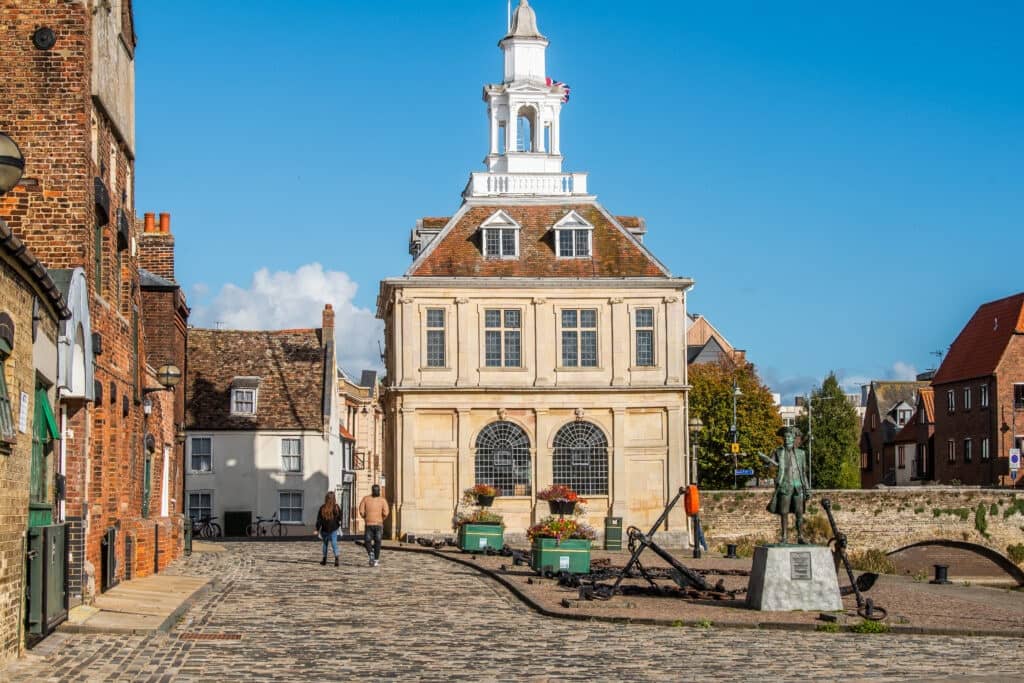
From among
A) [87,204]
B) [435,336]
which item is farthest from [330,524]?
[435,336]

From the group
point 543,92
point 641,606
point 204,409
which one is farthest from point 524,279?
point 641,606

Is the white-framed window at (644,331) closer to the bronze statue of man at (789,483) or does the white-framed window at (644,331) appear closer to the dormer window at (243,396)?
the dormer window at (243,396)

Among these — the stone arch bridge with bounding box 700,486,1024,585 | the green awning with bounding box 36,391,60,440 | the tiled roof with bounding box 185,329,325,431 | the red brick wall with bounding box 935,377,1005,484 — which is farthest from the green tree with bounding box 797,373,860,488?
the green awning with bounding box 36,391,60,440

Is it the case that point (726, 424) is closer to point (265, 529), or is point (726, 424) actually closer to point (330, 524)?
point (265, 529)

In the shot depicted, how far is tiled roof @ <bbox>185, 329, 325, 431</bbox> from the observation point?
59406 millimetres

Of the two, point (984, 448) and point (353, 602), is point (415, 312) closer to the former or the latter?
point (353, 602)

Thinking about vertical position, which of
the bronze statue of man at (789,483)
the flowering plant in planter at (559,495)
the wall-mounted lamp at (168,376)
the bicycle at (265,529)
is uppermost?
the wall-mounted lamp at (168,376)

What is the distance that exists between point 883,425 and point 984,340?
30.0m

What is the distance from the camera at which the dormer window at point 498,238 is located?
49.7m

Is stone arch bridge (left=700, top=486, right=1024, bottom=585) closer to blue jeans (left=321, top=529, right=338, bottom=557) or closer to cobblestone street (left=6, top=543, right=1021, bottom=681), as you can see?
blue jeans (left=321, top=529, right=338, bottom=557)

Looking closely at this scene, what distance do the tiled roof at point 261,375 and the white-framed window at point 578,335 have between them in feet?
46.3

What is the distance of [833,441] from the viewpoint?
101625 millimetres

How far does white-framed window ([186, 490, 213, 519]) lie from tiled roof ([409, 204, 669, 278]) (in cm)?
1530

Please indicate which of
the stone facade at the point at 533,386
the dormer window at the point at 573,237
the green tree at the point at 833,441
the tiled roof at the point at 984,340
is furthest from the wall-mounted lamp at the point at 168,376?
the green tree at the point at 833,441
